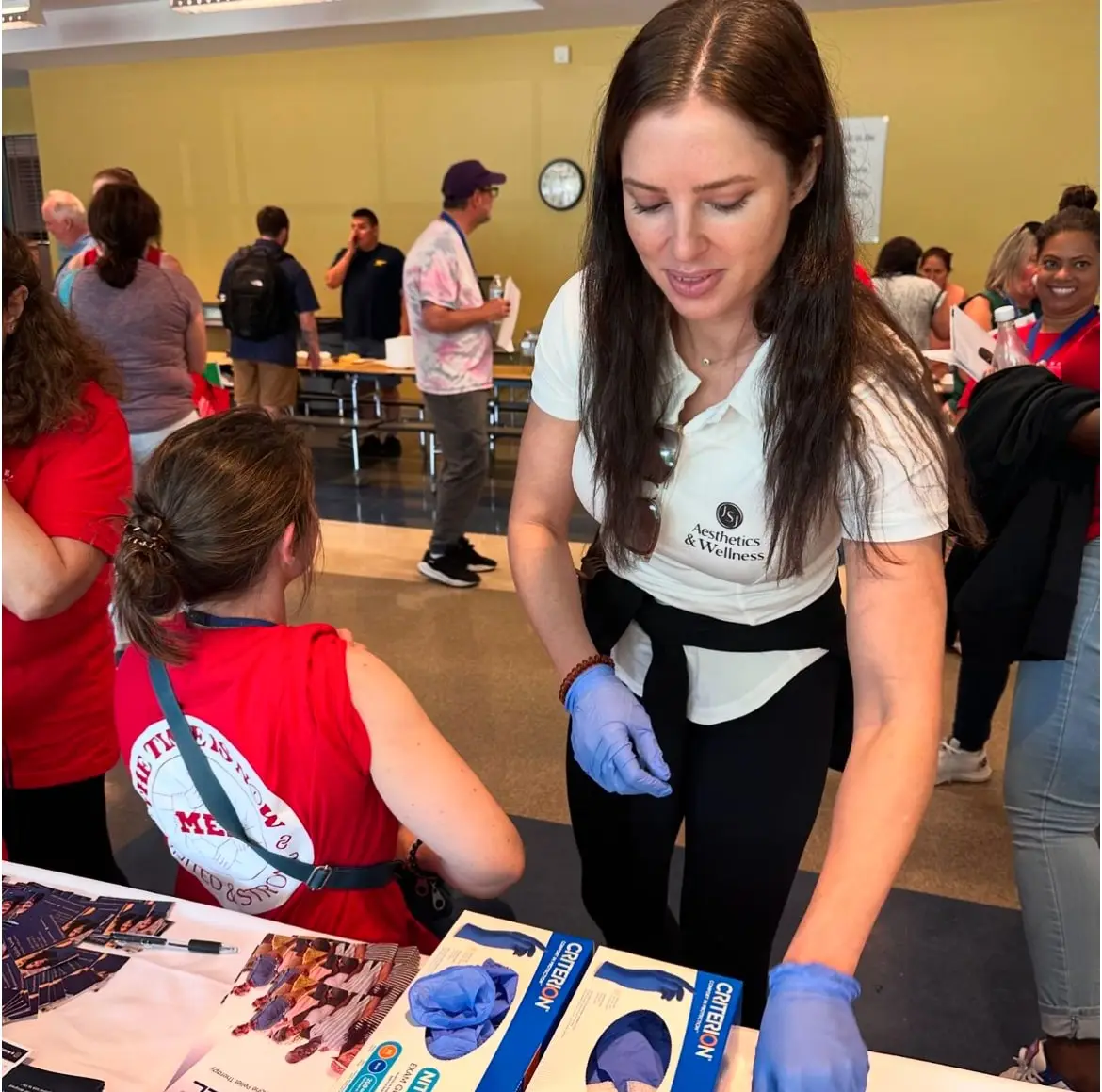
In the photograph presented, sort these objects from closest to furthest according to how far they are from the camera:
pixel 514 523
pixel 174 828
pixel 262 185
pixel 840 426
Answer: pixel 840 426, pixel 174 828, pixel 514 523, pixel 262 185

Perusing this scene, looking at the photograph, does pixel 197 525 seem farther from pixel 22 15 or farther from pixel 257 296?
pixel 22 15

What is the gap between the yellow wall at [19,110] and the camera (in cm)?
836

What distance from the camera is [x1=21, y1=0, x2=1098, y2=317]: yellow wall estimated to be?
5.91m

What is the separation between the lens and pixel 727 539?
1.04m

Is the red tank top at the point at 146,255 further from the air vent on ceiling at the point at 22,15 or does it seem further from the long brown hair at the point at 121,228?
the air vent on ceiling at the point at 22,15

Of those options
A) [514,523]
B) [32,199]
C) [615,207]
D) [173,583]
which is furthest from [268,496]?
[32,199]

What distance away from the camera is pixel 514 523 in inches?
48.1

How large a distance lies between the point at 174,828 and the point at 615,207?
2.80 feet

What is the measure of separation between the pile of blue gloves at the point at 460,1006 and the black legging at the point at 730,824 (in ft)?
1.50

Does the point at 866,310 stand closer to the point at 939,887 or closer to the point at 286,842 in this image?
the point at 286,842

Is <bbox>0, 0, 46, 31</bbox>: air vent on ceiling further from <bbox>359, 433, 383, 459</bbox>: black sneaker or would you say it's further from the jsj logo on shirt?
the jsj logo on shirt

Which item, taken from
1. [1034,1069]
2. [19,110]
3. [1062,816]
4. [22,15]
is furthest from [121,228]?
[19,110]

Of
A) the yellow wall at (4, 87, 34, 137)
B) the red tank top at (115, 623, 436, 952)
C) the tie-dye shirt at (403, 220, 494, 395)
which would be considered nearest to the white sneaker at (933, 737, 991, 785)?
the red tank top at (115, 623, 436, 952)

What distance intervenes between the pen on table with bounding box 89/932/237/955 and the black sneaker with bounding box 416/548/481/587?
288 cm
